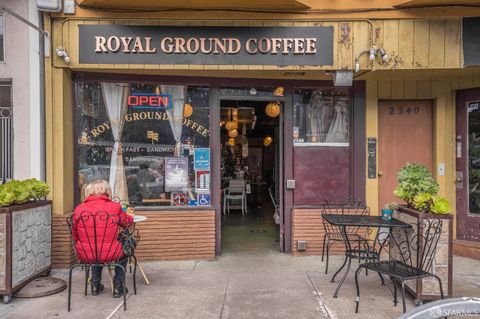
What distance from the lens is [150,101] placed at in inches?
250

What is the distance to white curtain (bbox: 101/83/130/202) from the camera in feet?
20.6

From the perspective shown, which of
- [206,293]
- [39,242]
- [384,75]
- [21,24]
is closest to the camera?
[206,293]

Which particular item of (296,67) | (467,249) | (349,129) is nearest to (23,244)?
(296,67)

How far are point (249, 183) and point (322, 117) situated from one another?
21.4 feet

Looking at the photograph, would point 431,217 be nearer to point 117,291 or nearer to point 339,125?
point 339,125

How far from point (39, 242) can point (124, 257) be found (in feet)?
4.43

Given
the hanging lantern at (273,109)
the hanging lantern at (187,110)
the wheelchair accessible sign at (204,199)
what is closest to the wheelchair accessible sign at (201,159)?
the wheelchair accessible sign at (204,199)

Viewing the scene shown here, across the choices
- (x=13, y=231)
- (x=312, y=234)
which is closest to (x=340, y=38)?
(x=312, y=234)

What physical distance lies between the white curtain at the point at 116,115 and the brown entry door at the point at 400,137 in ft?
13.6

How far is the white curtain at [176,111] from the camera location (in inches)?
251

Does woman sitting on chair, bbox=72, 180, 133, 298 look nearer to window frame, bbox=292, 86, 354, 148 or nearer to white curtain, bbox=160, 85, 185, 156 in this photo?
white curtain, bbox=160, 85, 185, 156

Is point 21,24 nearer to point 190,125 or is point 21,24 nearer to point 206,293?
point 190,125

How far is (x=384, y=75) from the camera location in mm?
6199

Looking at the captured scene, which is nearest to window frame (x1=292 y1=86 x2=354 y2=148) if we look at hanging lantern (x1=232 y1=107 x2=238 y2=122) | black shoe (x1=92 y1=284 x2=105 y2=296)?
black shoe (x1=92 y1=284 x2=105 y2=296)
